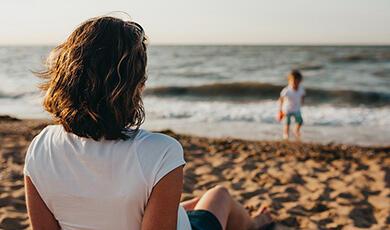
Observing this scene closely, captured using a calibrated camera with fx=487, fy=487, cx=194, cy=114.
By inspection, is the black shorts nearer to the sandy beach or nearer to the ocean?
the ocean

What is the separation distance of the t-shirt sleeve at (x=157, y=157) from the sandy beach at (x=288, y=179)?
7.53ft

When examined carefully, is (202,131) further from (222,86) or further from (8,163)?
(222,86)

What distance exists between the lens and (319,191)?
4.54m

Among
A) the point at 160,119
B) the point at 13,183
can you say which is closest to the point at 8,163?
the point at 13,183

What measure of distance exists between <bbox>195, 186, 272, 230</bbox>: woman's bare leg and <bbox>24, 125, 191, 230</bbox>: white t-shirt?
967 millimetres

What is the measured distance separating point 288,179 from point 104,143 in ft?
11.6

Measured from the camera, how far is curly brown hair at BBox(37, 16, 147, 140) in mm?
1568

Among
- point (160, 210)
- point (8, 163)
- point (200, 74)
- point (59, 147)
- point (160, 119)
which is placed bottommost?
point (200, 74)

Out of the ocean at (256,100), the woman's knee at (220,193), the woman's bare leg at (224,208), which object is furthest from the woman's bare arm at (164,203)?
the woman's knee at (220,193)

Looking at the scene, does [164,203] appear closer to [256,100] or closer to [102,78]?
[102,78]

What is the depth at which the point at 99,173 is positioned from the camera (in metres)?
1.66

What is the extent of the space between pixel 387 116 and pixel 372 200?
705 cm

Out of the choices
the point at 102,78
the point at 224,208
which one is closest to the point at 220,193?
the point at 224,208

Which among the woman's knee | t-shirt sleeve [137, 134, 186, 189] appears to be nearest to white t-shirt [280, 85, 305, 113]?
the woman's knee
